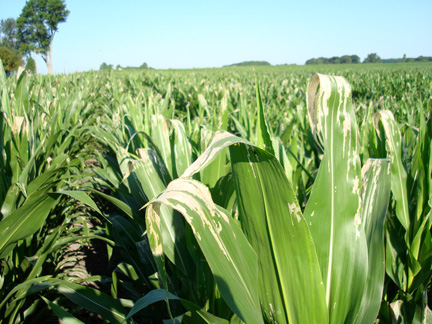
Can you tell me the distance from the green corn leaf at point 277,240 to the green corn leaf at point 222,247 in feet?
0.18

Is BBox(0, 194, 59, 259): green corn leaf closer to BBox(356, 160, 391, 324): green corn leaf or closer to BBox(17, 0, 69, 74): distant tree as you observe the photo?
BBox(356, 160, 391, 324): green corn leaf

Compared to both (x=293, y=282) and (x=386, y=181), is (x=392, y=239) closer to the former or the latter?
(x=386, y=181)

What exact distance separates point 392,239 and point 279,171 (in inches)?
32.9

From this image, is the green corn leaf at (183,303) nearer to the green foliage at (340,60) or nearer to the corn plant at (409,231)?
the corn plant at (409,231)

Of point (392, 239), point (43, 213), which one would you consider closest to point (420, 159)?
point (392, 239)

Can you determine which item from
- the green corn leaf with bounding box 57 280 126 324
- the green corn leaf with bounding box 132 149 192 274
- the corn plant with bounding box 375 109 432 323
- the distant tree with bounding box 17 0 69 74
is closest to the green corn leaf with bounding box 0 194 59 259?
the green corn leaf with bounding box 57 280 126 324

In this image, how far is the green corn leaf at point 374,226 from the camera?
770 mm

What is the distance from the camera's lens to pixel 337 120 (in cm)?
73

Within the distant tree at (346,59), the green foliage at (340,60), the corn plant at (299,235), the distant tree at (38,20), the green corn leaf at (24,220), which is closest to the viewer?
the corn plant at (299,235)

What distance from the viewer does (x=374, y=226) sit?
2.61ft

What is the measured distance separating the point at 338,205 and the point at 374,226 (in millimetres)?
150

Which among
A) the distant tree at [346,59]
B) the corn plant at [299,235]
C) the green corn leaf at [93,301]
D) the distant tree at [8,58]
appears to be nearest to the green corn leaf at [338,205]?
the corn plant at [299,235]

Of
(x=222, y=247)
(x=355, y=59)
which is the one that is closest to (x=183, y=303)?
(x=222, y=247)

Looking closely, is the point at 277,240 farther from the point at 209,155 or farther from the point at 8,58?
the point at 8,58
